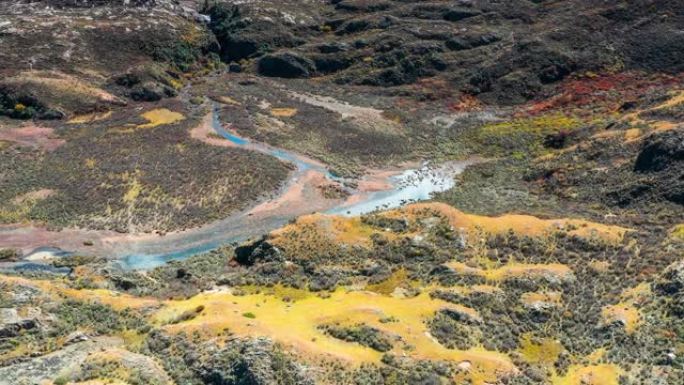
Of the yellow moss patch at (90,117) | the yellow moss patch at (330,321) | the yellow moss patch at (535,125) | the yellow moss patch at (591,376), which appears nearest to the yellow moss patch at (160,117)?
the yellow moss patch at (90,117)

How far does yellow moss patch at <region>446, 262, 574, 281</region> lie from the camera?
2208 inches

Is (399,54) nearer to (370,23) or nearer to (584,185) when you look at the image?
(370,23)

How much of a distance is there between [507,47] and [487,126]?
37.9 meters

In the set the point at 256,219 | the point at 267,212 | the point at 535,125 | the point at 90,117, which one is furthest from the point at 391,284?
the point at 90,117

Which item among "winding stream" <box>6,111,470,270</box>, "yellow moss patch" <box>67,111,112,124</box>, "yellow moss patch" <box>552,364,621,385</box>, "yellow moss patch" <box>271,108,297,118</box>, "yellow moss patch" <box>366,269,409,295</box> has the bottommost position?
"yellow moss patch" <box>67,111,112,124</box>

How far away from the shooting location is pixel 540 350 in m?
47.8

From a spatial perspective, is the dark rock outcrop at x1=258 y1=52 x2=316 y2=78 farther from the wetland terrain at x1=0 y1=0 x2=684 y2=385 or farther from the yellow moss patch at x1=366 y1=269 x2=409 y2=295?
the yellow moss patch at x1=366 y1=269 x2=409 y2=295

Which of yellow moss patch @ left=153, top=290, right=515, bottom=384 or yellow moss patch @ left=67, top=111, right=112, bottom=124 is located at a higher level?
yellow moss patch @ left=153, top=290, right=515, bottom=384

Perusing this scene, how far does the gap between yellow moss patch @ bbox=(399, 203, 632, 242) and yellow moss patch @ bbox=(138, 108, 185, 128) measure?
Answer: 63.9 meters

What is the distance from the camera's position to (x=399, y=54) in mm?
146500

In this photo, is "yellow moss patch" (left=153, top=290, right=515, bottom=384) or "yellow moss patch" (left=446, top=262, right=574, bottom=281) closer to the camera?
"yellow moss patch" (left=153, top=290, right=515, bottom=384)

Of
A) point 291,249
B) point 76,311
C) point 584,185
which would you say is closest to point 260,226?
point 291,249

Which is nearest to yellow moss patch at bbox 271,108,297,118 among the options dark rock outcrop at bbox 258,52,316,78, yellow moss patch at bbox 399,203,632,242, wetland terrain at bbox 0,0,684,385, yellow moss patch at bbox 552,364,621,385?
wetland terrain at bbox 0,0,684,385

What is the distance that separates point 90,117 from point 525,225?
89942 millimetres
